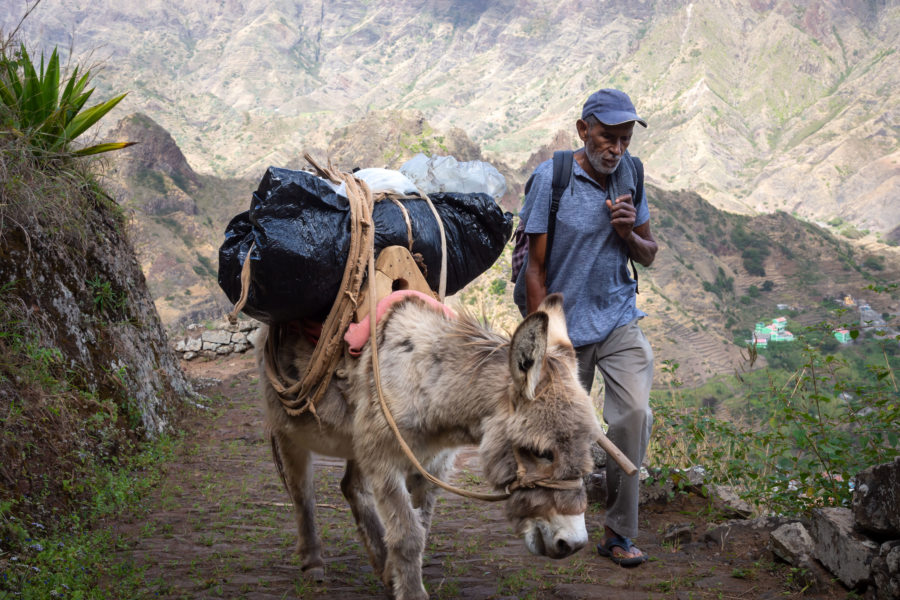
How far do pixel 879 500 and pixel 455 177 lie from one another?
282cm

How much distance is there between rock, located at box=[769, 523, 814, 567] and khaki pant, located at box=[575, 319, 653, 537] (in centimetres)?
79

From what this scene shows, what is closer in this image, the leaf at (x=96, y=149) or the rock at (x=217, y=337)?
the leaf at (x=96, y=149)

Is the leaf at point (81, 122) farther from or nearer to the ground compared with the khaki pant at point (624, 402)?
farther from the ground

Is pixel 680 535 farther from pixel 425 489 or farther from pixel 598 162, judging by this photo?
pixel 598 162

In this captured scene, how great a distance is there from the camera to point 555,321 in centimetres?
307

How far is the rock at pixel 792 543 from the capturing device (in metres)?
3.70

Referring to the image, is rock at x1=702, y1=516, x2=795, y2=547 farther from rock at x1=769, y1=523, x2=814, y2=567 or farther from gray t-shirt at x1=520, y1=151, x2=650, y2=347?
gray t-shirt at x1=520, y1=151, x2=650, y2=347

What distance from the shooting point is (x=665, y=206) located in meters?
33.9

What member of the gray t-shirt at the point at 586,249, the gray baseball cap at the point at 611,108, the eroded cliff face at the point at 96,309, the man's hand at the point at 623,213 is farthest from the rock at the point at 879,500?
the eroded cliff face at the point at 96,309

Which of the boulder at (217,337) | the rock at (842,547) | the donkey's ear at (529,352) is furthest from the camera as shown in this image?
the boulder at (217,337)

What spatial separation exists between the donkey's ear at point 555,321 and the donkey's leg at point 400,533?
37.9 inches

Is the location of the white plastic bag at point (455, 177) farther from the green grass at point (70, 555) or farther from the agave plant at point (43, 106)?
the agave plant at point (43, 106)

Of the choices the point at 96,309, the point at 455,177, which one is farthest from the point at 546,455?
the point at 96,309

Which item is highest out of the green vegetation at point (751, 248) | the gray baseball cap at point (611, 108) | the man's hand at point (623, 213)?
the gray baseball cap at point (611, 108)
